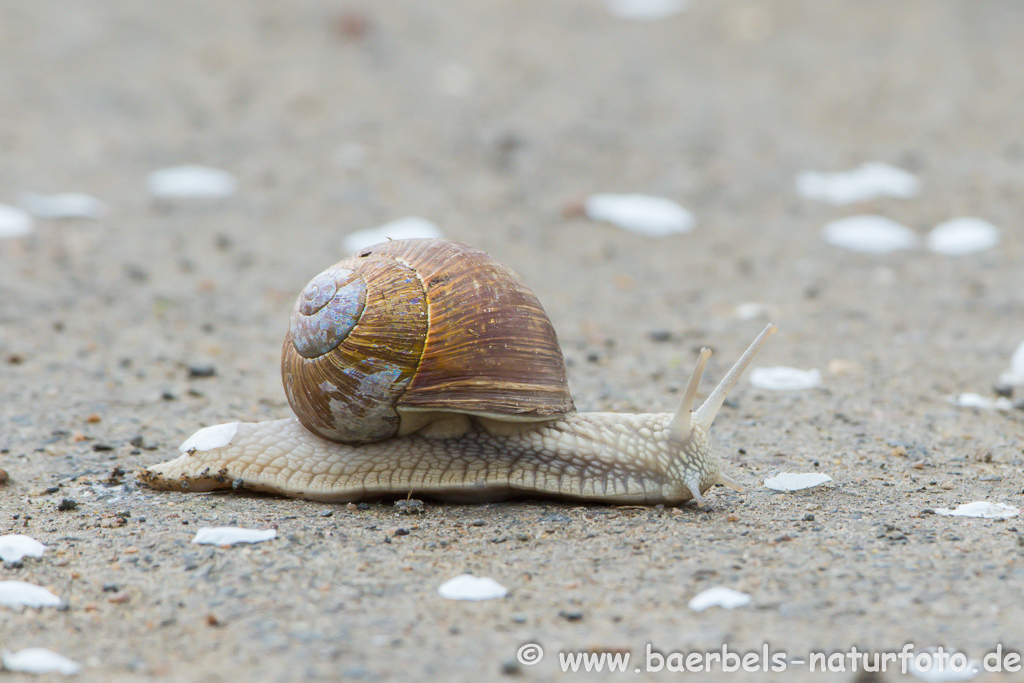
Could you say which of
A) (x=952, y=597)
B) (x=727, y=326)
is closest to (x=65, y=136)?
(x=727, y=326)

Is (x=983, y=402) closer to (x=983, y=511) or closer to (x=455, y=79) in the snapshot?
(x=983, y=511)

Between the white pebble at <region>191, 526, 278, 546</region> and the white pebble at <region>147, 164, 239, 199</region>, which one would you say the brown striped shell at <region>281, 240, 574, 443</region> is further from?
the white pebble at <region>147, 164, 239, 199</region>

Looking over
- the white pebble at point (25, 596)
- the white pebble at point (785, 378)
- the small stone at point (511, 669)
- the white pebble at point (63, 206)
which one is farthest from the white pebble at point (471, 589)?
the white pebble at point (63, 206)

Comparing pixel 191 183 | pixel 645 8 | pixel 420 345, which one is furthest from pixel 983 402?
pixel 645 8

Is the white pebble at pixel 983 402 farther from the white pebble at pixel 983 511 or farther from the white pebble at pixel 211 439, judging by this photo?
the white pebble at pixel 211 439

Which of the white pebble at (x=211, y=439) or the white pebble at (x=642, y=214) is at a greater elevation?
the white pebble at (x=642, y=214)

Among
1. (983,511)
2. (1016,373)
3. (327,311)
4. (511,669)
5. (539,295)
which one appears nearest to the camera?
(511,669)
